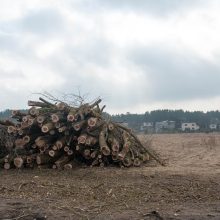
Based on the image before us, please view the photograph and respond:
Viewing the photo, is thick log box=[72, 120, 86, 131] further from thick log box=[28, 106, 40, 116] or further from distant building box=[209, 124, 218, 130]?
distant building box=[209, 124, 218, 130]

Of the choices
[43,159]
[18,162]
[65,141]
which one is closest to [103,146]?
[65,141]

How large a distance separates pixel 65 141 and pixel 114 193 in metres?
2.73

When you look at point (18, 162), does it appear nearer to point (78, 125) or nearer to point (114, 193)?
point (78, 125)

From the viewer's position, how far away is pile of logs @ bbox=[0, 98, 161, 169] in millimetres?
13016

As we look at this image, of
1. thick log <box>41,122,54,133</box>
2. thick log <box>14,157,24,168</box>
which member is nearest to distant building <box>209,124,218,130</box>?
thick log <box>41,122,54,133</box>

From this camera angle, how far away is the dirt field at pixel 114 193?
30.4 feet

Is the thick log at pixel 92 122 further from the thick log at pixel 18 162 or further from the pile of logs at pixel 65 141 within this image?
the thick log at pixel 18 162

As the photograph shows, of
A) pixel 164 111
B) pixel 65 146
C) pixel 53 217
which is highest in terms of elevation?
pixel 164 111

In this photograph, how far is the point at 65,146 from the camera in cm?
1303

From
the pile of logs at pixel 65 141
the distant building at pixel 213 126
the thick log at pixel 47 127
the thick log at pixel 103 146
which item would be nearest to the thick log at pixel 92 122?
the pile of logs at pixel 65 141

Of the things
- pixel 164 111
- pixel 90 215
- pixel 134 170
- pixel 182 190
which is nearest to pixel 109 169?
pixel 134 170

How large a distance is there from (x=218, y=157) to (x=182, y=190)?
15.8 feet

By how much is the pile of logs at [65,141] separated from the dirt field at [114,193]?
1.19ft

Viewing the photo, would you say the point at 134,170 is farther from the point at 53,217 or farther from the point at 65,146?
the point at 53,217
